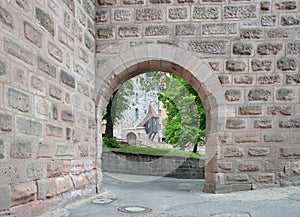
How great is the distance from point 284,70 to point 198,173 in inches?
249

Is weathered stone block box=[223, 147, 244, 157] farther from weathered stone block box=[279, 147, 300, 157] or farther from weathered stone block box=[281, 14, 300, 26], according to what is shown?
weathered stone block box=[281, 14, 300, 26]

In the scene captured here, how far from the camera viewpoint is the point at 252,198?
3.52 meters

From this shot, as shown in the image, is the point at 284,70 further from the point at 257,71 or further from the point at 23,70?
the point at 23,70

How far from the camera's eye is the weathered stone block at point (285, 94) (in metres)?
4.26

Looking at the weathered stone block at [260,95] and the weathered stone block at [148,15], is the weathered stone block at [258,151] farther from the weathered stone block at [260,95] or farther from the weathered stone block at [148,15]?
the weathered stone block at [148,15]

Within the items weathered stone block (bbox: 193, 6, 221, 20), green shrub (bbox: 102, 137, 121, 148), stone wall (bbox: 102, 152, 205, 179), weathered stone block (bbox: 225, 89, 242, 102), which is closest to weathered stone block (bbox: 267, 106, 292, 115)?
weathered stone block (bbox: 225, 89, 242, 102)

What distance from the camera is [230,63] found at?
432 cm

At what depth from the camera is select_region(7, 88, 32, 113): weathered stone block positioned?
2.15 metres

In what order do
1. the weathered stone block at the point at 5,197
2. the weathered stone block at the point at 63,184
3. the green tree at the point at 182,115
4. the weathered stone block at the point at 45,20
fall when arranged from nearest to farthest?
the weathered stone block at the point at 5,197
the weathered stone block at the point at 45,20
the weathered stone block at the point at 63,184
the green tree at the point at 182,115

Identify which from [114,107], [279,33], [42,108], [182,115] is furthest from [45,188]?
[182,115]

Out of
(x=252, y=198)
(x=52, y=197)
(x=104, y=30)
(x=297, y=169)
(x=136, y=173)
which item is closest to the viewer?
(x=52, y=197)

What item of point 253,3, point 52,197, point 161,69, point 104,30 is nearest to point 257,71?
point 253,3

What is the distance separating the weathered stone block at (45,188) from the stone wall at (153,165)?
23.4ft

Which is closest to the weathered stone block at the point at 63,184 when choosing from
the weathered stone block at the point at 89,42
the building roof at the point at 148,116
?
the weathered stone block at the point at 89,42
